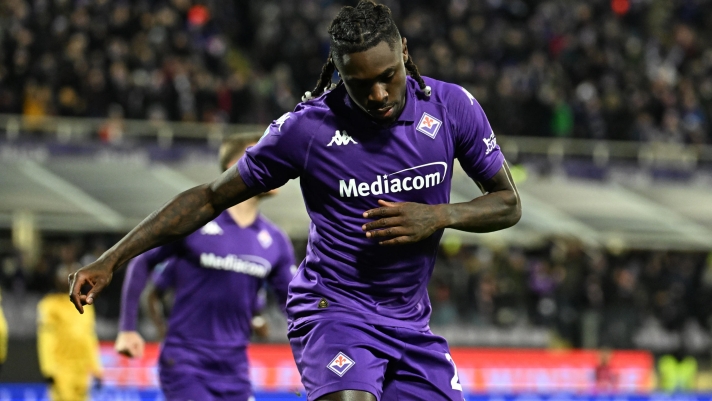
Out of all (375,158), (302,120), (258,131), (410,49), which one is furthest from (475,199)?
(410,49)

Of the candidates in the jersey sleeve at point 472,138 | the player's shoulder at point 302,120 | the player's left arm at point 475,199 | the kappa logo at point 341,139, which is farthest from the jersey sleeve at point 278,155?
the jersey sleeve at point 472,138

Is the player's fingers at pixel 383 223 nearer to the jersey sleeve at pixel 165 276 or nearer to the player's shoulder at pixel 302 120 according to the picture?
the player's shoulder at pixel 302 120

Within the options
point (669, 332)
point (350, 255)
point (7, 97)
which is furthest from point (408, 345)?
point (669, 332)

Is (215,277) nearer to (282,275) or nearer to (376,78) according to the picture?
(282,275)

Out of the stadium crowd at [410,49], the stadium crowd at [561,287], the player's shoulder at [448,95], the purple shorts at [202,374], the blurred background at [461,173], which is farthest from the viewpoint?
the stadium crowd at [410,49]

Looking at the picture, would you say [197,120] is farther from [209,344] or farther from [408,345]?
[408,345]

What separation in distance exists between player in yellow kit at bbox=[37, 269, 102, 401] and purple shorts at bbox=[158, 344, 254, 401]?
5314mm

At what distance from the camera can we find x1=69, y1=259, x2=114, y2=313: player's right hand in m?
4.03

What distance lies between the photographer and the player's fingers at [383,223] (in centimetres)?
392

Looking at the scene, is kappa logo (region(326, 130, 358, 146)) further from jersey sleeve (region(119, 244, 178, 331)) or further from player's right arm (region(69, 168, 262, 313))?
jersey sleeve (region(119, 244, 178, 331))

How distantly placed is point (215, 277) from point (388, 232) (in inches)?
97.8

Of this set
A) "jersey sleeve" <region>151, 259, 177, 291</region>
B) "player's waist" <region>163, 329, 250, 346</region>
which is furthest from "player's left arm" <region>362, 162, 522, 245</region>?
"jersey sleeve" <region>151, 259, 177, 291</region>

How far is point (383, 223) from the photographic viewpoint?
394 centimetres

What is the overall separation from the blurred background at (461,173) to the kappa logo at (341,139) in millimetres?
9714
